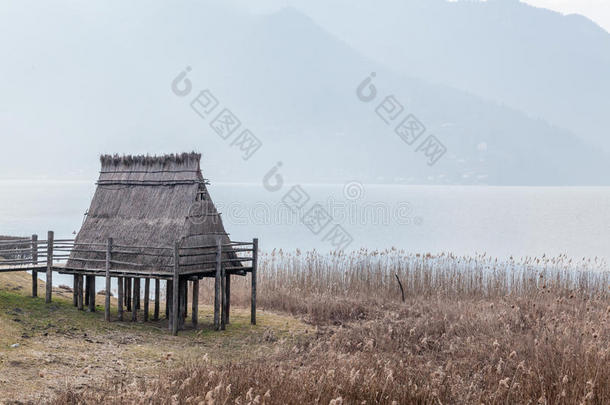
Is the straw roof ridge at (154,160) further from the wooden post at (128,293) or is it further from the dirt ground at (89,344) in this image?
the dirt ground at (89,344)

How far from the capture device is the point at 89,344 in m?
13.5

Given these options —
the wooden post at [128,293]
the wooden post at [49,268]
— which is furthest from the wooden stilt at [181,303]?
the wooden post at [49,268]

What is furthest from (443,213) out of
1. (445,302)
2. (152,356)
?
(152,356)

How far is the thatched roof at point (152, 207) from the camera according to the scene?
629 inches

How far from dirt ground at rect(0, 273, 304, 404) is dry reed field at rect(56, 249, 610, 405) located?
716 millimetres

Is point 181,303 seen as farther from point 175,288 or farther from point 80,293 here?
point 80,293

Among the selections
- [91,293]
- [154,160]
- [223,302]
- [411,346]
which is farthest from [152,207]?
[411,346]

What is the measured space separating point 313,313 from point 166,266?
207 inches

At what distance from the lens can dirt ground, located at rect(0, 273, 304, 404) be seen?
35.2 feet

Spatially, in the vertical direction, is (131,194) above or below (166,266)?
above

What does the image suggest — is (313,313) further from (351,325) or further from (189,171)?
(189,171)

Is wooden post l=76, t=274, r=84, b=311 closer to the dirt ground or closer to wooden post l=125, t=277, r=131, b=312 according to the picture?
the dirt ground

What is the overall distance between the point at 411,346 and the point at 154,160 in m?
8.43

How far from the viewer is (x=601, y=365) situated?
8.97 metres
